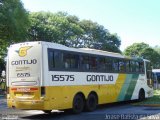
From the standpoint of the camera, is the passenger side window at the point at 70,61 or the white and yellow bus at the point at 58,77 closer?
the white and yellow bus at the point at 58,77

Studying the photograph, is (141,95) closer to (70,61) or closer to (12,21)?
(70,61)

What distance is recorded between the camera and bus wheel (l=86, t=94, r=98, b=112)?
65.3ft

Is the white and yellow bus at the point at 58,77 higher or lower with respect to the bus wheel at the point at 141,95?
higher

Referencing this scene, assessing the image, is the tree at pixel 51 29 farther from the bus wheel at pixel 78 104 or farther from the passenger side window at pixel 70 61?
the bus wheel at pixel 78 104

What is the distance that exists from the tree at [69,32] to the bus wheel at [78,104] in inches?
1481

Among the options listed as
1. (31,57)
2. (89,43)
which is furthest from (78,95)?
(89,43)

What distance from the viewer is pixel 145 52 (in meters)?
105

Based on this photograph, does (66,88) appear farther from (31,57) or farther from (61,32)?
(61,32)

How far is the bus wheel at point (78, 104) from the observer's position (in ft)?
61.9

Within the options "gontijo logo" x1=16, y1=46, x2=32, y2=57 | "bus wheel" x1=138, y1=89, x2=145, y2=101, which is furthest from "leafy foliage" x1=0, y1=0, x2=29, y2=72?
"gontijo logo" x1=16, y1=46, x2=32, y2=57

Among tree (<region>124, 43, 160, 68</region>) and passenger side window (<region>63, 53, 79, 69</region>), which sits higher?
tree (<region>124, 43, 160, 68</region>)

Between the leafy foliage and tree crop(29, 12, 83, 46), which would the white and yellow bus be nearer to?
the leafy foliage

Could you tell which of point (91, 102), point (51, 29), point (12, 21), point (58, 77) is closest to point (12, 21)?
point (12, 21)

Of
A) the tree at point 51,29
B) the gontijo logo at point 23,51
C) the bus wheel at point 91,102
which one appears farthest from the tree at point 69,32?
the gontijo logo at point 23,51
